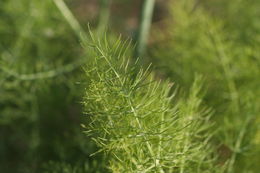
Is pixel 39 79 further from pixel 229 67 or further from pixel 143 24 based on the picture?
pixel 229 67

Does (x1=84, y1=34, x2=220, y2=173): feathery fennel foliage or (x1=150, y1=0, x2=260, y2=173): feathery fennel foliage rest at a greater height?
(x1=150, y1=0, x2=260, y2=173): feathery fennel foliage

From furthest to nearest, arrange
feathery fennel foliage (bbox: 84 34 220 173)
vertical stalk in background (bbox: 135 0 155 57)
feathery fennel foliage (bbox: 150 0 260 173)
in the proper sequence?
vertical stalk in background (bbox: 135 0 155 57) → feathery fennel foliage (bbox: 150 0 260 173) → feathery fennel foliage (bbox: 84 34 220 173)

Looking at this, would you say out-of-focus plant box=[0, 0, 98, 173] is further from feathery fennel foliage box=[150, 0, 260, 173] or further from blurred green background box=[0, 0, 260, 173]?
feathery fennel foliage box=[150, 0, 260, 173]

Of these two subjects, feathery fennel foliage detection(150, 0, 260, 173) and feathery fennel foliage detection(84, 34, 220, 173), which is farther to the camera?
feathery fennel foliage detection(150, 0, 260, 173)

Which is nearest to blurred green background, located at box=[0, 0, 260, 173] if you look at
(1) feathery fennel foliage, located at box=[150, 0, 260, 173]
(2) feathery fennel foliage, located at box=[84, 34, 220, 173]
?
(1) feathery fennel foliage, located at box=[150, 0, 260, 173]

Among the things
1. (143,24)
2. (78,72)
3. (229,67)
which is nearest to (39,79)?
(78,72)

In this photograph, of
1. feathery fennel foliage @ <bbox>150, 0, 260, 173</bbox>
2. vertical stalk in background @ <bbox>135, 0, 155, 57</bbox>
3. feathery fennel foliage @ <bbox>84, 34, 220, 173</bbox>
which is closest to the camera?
feathery fennel foliage @ <bbox>84, 34, 220, 173</bbox>

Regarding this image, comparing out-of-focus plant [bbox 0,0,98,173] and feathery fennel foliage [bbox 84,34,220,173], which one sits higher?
out-of-focus plant [bbox 0,0,98,173]

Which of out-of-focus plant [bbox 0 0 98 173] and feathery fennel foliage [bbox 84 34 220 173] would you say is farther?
out-of-focus plant [bbox 0 0 98 173]

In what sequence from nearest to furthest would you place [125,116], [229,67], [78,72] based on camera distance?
[125,116]
[229,67]
[78,72]
